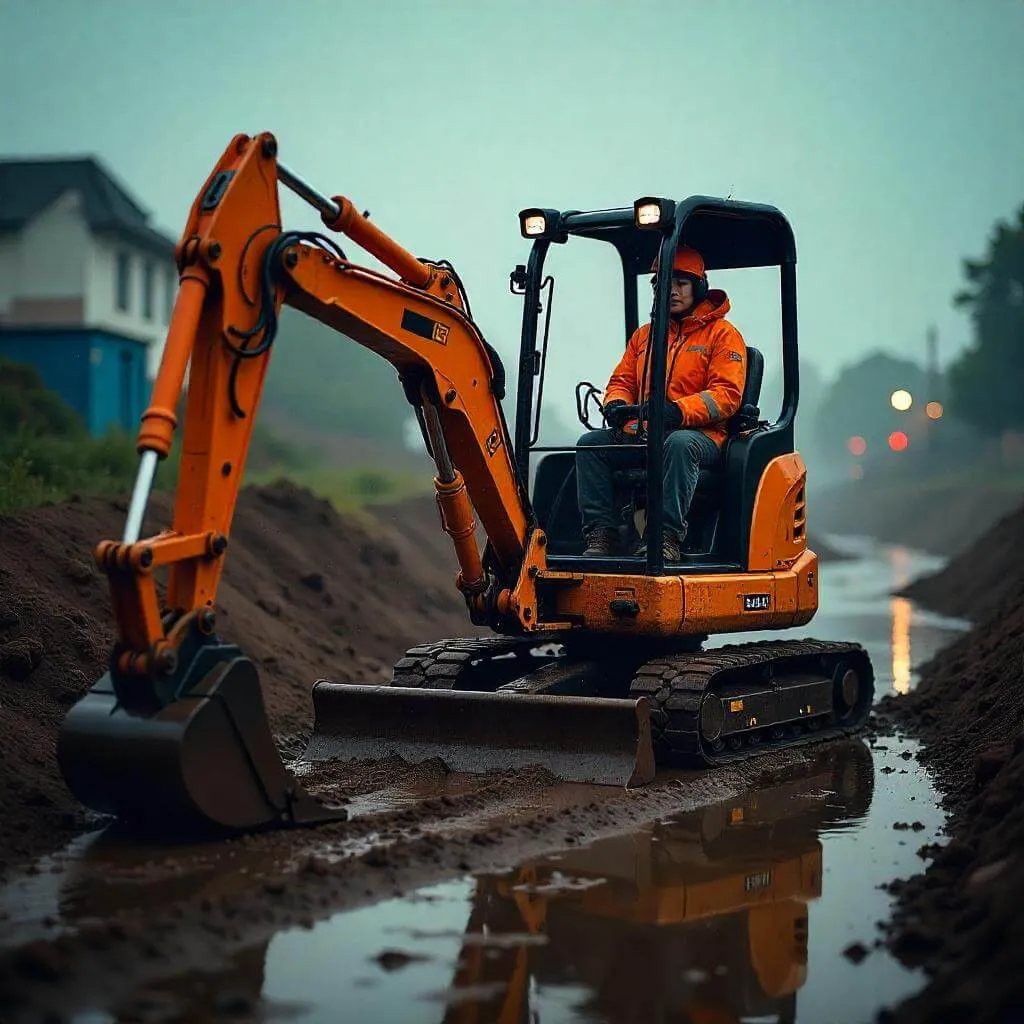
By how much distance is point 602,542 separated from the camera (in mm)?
8953

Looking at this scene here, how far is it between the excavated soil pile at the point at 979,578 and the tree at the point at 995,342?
1207 inches

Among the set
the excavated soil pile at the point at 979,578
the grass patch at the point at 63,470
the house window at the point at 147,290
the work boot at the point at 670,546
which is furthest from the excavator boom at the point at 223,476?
the house window at the point at 147,290

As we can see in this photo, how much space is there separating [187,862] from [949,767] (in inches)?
186

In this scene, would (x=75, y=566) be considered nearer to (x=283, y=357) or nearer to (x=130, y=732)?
(x=130, y=732)

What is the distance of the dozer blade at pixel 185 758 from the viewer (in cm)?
613

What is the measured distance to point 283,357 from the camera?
71.2 meters

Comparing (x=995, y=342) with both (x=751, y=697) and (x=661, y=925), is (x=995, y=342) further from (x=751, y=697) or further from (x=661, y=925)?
(x=661, y=925)

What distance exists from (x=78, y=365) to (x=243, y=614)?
23.1m

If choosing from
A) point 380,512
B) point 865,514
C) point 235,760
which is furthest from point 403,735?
point 865,514

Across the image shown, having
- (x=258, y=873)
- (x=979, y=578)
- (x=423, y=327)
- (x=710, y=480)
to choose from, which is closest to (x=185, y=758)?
(x=258, y=873)

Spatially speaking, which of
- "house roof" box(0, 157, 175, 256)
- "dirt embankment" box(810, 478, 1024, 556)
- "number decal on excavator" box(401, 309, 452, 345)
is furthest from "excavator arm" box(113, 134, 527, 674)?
"dirt embankment" box(810, 478, 1024, 556)

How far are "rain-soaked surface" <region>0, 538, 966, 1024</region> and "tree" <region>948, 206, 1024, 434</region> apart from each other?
50.9 meters

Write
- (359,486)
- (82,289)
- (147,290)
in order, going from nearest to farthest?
(359,486)
(82,289)
(147,290)

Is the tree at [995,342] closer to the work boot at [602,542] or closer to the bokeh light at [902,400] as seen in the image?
the bokeh light at [902,400]
